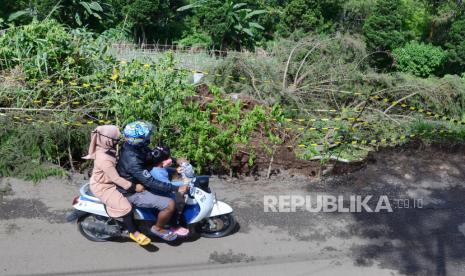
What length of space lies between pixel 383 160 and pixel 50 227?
16.5 ft

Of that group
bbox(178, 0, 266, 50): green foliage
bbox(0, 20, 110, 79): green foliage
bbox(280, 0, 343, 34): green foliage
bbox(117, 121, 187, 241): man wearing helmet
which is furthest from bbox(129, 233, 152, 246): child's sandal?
bbox(280, 0, 343, 34): green foliage

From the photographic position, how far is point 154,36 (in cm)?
1848

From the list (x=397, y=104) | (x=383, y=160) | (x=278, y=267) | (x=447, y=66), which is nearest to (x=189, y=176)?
(x=278, y=267)

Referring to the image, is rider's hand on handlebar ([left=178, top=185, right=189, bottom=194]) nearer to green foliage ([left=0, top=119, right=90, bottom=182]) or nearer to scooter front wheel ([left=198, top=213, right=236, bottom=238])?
scooter front wheel ([left=198, top=213, right=236, bottom=238])

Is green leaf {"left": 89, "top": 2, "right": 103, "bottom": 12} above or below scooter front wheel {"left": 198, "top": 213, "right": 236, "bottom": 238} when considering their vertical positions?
above

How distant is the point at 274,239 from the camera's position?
18.8 feet

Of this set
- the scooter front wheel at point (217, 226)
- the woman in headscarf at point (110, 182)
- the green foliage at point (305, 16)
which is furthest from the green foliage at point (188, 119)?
the green foliage at point (305, 16)

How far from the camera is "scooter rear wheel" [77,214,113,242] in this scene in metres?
5.40

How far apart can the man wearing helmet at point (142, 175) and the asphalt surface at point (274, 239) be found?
20.0 inches

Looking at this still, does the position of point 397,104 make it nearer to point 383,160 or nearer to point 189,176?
point 383,160

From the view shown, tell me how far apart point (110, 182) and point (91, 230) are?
2.15 ft

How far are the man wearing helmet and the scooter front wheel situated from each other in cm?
49

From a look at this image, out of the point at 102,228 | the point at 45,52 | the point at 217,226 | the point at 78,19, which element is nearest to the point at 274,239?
the point at 217,226

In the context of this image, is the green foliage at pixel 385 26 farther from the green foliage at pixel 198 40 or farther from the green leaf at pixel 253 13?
the green foliage at pixel 198 40
